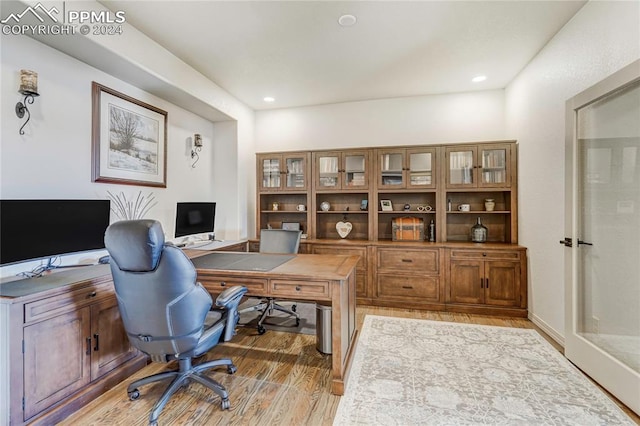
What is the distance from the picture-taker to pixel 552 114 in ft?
9.24

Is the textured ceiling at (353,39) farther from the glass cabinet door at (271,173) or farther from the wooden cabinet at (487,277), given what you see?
the wooden cabinet at (487,277)

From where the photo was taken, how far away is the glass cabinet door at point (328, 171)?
419cm

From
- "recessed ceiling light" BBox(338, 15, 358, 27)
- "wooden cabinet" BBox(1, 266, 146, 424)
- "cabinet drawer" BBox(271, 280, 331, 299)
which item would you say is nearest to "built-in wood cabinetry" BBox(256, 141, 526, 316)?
"recessed ceiling light" BBox(338, 15, 358, 27)

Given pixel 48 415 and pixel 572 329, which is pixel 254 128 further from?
pixel 572 329

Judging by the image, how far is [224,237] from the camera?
14.4 ft

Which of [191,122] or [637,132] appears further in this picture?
[191,122]

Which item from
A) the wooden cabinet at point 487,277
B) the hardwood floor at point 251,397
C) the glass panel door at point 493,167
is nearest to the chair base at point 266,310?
the hardwood floor at point 251,397

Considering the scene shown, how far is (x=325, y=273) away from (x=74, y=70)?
2626mm

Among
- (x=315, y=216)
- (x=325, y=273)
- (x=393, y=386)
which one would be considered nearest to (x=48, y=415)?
(x=325, y=273)

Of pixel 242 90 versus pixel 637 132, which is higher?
pixel 242 90

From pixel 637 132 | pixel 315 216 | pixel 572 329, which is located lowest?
pixel 572 329

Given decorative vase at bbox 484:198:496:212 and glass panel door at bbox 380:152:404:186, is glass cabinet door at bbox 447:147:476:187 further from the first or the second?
glass panel door at bbox 380:152:404:186

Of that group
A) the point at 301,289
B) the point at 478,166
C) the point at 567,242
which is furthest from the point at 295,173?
the point at 567,242

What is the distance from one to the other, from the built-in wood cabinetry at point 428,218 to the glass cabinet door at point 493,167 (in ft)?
0.04
